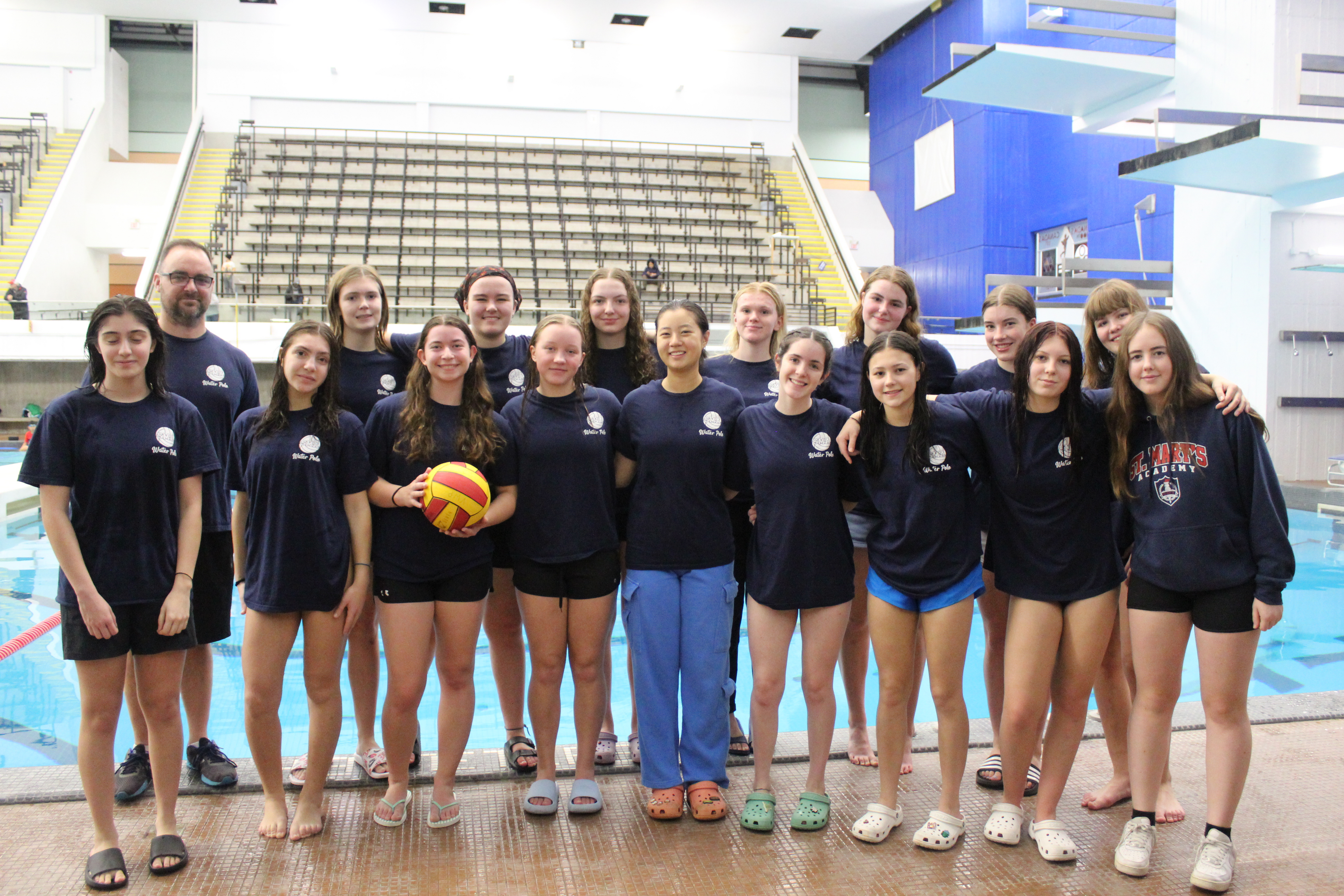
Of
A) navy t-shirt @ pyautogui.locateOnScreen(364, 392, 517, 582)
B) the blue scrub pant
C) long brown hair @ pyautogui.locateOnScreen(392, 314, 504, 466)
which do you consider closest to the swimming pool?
the blue scrub pant

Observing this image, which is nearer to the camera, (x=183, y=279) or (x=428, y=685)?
(x=183, y=279)

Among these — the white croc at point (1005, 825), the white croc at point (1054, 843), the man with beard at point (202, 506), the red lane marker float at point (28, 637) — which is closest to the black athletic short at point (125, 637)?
the man with beard at point (202, 506)

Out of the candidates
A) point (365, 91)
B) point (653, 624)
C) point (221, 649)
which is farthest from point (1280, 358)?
→ point (365, 91)

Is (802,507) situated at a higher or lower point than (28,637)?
higher

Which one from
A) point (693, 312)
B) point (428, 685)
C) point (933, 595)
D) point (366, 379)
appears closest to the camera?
point (933, 595)

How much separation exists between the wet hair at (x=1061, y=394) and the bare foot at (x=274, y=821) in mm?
→ 2247

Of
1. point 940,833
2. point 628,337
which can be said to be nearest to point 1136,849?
point 940,833

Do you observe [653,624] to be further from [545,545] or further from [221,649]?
[221,649]

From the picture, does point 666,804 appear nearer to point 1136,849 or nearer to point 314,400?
point 1136,849

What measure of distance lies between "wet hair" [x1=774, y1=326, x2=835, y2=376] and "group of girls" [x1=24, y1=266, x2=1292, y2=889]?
0.01 meters

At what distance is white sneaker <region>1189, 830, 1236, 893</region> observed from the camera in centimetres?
218

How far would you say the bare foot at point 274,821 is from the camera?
2.44 m

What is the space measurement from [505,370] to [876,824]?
1796 mm

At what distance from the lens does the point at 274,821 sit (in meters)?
2.46
